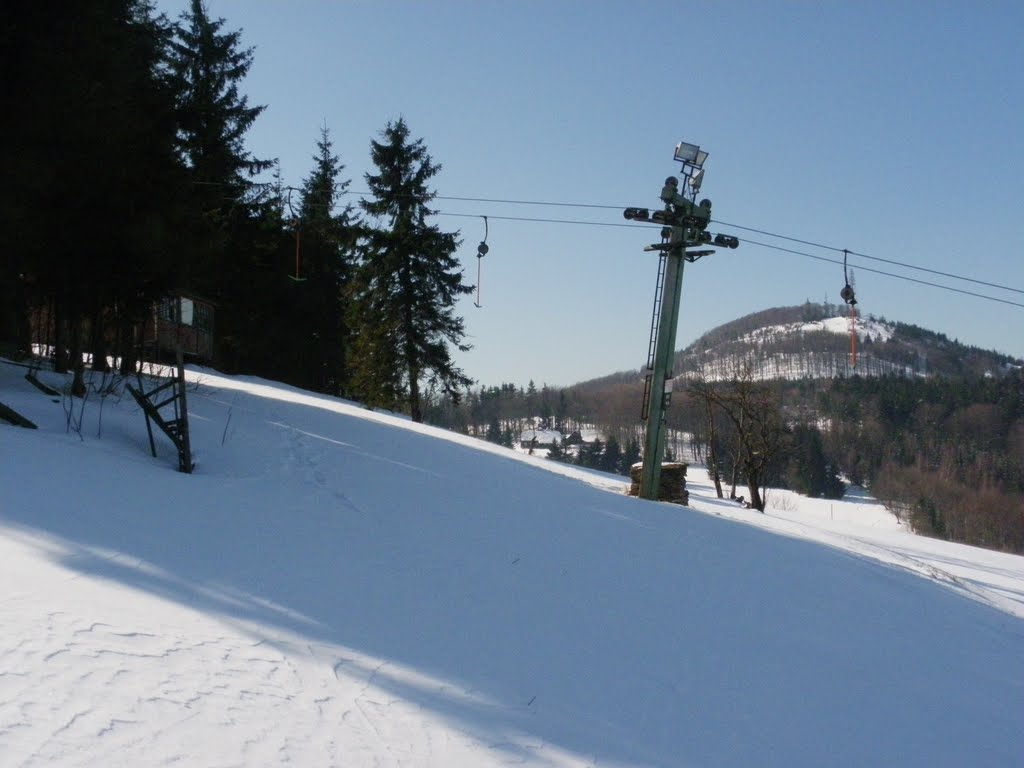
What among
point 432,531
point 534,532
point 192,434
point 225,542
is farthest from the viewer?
point 192,434

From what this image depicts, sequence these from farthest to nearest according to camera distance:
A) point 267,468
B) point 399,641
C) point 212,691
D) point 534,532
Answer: point 267,468, point 534,532, point 399,641, point 212,691

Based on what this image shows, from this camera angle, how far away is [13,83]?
10.3 metres

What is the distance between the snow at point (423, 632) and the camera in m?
3.64

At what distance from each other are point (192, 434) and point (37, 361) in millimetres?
5243

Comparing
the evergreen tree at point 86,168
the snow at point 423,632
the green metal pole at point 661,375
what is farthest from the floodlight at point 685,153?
the evergreen tree at point 86,168

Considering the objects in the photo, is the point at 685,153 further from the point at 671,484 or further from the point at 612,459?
the point at 612,459

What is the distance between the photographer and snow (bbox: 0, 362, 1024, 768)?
3.64 metres

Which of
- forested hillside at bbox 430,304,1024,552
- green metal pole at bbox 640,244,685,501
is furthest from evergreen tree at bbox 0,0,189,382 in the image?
forested hillside at bbox 430,304,1024,552

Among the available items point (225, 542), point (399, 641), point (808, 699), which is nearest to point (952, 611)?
point (808, 699)

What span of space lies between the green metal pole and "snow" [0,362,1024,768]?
152 inches

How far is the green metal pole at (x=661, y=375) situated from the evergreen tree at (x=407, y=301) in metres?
17.9

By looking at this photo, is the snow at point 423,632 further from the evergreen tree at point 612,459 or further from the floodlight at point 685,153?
the evergreen tree at point 612,459

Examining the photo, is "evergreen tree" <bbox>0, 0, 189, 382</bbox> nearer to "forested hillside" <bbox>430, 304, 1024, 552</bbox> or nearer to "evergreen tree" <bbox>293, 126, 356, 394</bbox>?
"evergreen tree" <bbox>293, 126, 356, 394</bbox>

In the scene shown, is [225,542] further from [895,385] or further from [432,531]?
[895,385]
